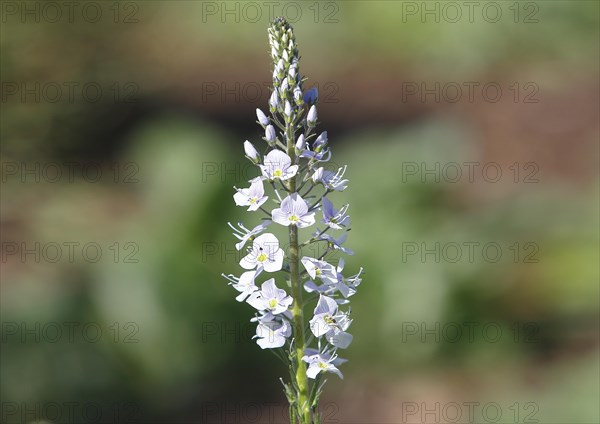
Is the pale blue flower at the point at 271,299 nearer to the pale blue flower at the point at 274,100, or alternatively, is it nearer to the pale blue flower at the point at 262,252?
the pale blue flower at the point at 262,252

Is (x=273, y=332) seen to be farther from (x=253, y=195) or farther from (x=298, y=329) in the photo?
(x=253, y=195)

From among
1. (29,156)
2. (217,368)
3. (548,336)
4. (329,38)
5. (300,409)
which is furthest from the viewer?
(329,38)

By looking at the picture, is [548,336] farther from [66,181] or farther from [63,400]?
[66,181]

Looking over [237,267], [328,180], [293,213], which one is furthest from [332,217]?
[237,267]

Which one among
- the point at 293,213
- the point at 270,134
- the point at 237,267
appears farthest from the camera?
the point at 237,267

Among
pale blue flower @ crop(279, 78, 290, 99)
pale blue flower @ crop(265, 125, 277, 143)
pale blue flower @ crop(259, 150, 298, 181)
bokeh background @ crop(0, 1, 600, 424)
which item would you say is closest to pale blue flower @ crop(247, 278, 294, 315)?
pale blue flower @ crop(259, 150, 298, 181)

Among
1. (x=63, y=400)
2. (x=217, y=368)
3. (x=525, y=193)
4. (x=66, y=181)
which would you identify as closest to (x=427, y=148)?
(x=525, y=193)

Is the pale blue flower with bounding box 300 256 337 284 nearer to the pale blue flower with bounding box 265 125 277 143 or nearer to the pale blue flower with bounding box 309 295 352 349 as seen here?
the pale blue flower with bounding box 309 295 352 349
